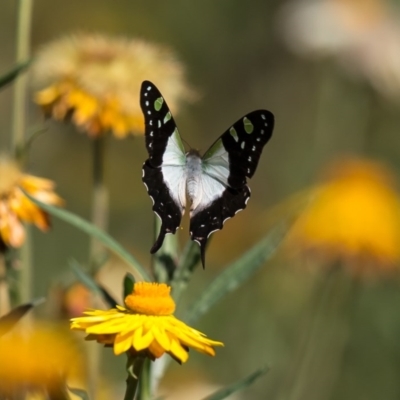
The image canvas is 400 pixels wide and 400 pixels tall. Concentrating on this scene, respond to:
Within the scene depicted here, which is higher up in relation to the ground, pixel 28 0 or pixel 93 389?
pixel 28 0

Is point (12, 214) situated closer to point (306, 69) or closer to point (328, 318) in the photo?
point (328, 318)

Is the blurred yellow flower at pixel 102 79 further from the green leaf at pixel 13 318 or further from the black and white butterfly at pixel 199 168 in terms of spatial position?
the green leaf at pixel 13 318

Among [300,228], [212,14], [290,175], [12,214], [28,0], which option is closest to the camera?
[12,214]

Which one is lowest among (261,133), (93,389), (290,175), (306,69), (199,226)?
(93,389)

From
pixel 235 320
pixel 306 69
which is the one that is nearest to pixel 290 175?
pixel 306 69

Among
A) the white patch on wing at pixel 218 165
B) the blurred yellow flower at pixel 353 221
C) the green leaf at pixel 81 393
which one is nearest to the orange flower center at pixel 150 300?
the green leaf at pixel 81 393

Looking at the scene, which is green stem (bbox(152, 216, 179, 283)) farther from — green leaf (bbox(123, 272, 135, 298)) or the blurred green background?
Answer: the blurred green background
